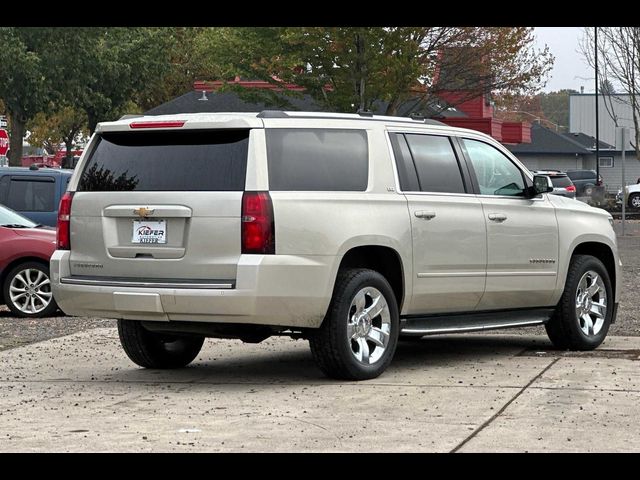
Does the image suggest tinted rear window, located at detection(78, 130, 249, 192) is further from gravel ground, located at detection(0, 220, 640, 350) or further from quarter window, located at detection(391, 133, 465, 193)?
gravel ground, located at detection(0, 220, 640, 350)

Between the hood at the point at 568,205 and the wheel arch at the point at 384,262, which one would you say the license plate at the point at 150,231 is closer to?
the wheel arch at the point at 384,262

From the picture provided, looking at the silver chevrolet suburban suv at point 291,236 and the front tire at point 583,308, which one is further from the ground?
the silver chevrolet suburban suv at point 291,236

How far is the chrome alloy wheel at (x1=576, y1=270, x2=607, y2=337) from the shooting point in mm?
11859

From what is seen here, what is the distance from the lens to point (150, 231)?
966 centimetres

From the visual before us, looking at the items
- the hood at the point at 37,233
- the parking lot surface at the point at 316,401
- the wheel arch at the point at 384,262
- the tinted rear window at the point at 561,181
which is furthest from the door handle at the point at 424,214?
the tinted rear window at the point at 561,181

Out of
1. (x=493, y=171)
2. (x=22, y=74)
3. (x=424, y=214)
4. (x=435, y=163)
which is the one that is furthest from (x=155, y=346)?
(x=22, y=74)

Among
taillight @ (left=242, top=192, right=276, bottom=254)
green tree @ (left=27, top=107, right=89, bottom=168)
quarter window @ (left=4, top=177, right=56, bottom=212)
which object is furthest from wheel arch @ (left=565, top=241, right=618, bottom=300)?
green tree @ (left=27, top=107, right=89, bottom=168)

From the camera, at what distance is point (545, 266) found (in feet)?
37.4

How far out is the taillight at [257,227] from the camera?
9.30 metres

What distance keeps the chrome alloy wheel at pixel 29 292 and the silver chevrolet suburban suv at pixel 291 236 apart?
4722 mm
